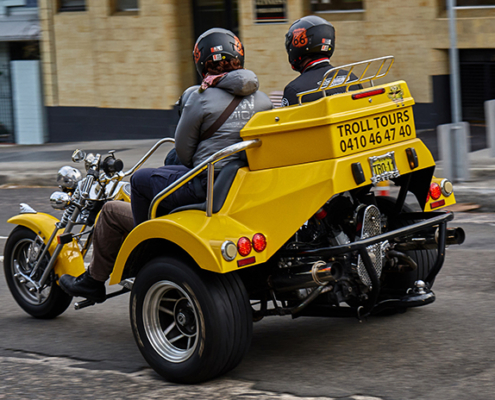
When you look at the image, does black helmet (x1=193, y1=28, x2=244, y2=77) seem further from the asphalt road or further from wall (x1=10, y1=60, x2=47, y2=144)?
wall (x1=10, y1=60, x2=47, y2=144)

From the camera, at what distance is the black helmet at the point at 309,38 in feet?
16.1

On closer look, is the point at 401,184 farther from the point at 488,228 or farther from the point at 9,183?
the point at 9,183

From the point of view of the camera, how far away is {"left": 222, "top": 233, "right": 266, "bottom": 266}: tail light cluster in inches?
157

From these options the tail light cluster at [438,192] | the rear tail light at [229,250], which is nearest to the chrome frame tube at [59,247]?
the rear tail light at [229,250]

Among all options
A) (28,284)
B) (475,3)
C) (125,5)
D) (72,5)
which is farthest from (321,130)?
(72,5)

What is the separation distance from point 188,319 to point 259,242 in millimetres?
638

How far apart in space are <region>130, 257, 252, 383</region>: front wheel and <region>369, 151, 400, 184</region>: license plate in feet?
3.03

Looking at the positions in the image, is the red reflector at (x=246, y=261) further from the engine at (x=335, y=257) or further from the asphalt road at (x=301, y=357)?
the asphalt road at (x=301, y=357)

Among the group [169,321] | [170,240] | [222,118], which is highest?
[222,118]

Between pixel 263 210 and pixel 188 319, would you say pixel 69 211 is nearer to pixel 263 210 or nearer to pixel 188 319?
pixel 188 319

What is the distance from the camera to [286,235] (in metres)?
4.11

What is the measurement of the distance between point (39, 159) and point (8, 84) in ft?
16.1

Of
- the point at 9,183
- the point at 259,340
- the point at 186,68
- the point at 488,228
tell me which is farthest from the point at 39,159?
the point at 259,340

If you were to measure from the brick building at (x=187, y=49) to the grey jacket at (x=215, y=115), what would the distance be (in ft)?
35.0
